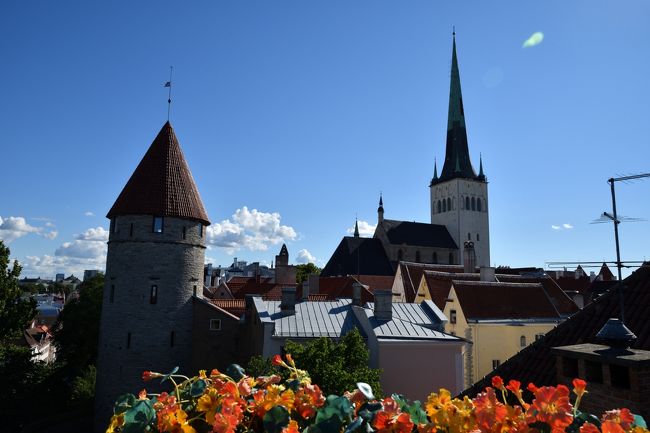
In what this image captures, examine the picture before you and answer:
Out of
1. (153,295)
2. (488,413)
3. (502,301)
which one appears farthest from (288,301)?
(488,413)

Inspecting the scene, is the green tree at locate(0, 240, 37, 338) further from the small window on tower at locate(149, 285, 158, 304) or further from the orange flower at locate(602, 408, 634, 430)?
the orange flower at locate(602, 408, 634, 430)

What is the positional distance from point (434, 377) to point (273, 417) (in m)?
18.1

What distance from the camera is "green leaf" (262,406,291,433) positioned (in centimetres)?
233

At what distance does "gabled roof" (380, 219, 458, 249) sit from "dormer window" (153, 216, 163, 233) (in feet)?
161

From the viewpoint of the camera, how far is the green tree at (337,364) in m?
13.4

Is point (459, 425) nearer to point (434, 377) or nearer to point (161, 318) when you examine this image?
point (434, 377)

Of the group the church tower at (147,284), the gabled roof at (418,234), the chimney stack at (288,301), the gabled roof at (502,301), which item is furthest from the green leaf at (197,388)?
the gabled roof at (418,234)

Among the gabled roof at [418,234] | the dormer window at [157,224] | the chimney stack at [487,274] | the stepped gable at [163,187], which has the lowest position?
the chimney stack at [487,274]

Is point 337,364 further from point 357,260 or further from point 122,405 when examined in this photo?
point 357,260

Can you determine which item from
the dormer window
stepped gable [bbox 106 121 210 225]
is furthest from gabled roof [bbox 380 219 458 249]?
the dormer window

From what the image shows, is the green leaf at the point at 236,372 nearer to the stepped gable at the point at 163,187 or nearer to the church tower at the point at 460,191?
the stepped gable at the point at 163,187

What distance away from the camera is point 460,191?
79.0 metres

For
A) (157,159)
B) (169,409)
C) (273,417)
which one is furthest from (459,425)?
(157,159)

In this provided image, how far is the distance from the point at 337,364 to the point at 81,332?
27.6 meters
